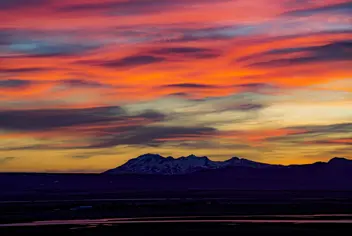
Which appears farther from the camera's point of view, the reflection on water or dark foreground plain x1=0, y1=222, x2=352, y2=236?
the reflection on water

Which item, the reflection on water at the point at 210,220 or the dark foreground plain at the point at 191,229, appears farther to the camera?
the reflection on water at the point at 210,220

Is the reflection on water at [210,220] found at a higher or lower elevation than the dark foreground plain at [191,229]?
higher

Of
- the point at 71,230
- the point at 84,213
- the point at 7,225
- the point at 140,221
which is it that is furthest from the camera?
the point at 84,213

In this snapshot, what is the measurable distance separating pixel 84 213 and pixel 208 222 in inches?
791

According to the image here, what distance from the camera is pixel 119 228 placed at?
6856 cm

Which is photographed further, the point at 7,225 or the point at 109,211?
the point at 109,211

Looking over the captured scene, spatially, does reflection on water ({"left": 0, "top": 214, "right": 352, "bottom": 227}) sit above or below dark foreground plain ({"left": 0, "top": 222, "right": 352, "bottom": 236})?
above

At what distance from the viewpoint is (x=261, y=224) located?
72438mm

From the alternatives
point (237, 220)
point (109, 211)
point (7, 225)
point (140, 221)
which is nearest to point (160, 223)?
point (140, 221)

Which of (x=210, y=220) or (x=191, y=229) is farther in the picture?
(x=210, y=220)

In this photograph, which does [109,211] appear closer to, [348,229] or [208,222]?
[208,222]

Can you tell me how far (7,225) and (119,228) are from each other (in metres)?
11.7

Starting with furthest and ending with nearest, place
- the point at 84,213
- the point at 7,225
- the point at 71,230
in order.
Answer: the point at 84,213 → the point at 7,225 → the point at 71,230

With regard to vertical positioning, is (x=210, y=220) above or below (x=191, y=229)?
above
